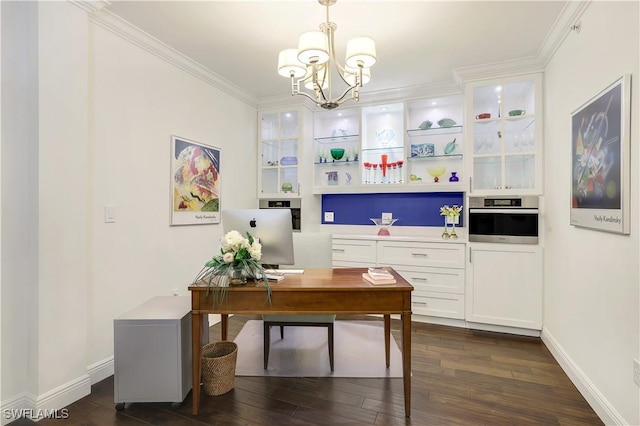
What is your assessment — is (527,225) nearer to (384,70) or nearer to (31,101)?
(384,70)

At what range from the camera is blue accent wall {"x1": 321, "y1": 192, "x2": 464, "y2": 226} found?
391 centimetres

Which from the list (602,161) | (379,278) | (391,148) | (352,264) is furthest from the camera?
(391,148)

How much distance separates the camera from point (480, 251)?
323 centimetres

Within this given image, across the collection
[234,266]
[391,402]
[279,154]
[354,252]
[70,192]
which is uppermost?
[279,154]

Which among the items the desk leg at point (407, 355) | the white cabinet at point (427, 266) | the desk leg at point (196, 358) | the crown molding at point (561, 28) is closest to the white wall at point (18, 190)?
the desk leg at point (196, 358)

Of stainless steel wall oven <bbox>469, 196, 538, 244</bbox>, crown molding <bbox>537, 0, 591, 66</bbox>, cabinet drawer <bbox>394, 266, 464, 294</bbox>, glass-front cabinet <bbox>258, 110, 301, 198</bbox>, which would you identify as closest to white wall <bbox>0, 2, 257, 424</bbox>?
glass-front cabinet <bbox>258, 110, 301, 198</bbox>

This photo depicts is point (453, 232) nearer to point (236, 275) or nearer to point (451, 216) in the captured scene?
point (451, 216)

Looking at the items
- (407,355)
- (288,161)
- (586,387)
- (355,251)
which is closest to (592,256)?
(586,387)

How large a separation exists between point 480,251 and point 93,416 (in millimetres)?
3382

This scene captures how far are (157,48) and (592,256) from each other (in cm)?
362

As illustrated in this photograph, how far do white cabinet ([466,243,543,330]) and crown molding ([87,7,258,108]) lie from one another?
321 centimetres

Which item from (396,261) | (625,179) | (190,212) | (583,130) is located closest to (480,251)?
(396,261)

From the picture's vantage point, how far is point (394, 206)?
414 centimetres

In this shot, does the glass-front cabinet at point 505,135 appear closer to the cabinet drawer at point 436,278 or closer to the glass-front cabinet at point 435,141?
the glass-front cabinet at point 435,141
